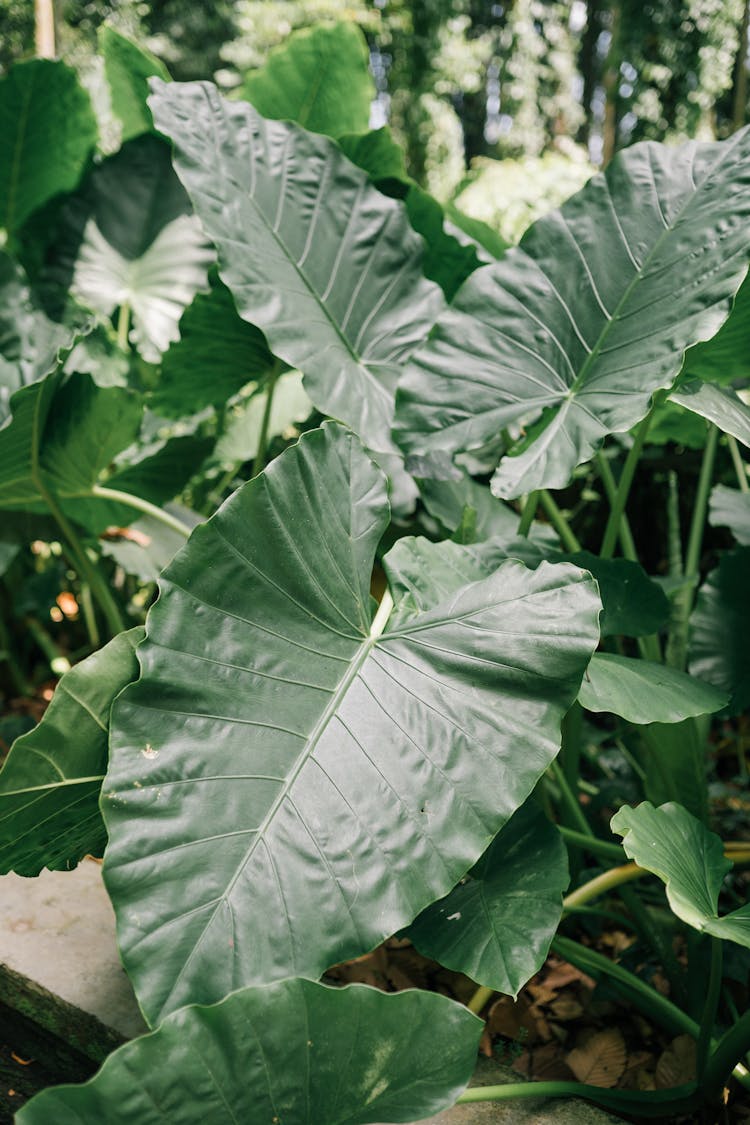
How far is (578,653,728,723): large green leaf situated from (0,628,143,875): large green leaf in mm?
450

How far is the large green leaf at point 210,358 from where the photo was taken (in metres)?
1.38

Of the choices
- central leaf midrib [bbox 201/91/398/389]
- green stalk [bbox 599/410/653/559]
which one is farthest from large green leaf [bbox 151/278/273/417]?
green stalk [bbox 599/410/653/559]

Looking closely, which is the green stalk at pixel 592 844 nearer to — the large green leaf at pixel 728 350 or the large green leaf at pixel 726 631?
the large green leaf at pixel 726 631

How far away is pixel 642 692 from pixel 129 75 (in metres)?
1.62

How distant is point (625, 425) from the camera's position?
3.12ft

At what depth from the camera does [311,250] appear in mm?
1312

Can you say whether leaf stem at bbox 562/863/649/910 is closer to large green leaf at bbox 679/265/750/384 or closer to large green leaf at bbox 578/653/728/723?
large green leaf at bbox 578/653/728/723

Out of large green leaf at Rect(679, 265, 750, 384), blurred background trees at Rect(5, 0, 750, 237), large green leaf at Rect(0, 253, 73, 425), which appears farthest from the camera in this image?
blurred background trees at Rect(5, 0, 750, 237)

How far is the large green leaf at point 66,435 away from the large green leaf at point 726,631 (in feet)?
2.88

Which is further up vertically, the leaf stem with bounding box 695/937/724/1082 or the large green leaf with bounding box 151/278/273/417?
the large green leaf with bounding box 151/278/273/417

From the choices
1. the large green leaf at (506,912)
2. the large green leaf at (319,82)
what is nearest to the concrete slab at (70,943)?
the large green leaf at (506,912)

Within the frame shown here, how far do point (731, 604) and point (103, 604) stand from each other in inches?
43.1

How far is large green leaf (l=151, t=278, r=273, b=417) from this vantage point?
138 cm

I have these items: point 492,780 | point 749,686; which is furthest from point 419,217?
point 492,780
